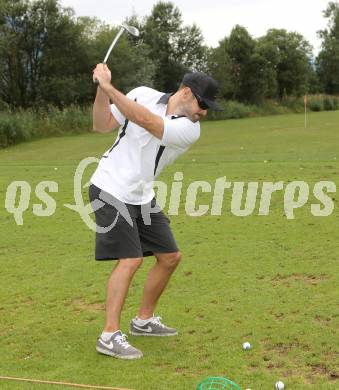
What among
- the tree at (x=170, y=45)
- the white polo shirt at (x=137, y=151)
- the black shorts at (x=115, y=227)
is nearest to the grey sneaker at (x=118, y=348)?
the black shorts at (x=115, y=227)

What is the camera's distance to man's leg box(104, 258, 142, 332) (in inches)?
201

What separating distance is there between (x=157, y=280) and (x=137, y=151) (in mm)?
1232

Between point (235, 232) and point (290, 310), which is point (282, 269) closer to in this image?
Result: point (290, 310)

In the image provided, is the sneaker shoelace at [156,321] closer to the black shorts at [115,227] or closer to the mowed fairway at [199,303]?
the mowed fairway at [199,303]

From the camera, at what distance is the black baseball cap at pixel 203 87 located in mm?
4977

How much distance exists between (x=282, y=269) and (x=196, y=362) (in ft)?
9.11

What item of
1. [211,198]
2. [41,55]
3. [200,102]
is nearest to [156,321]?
[200,102]

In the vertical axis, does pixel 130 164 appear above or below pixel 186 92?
below

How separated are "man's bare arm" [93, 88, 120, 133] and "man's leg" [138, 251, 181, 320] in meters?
1.18

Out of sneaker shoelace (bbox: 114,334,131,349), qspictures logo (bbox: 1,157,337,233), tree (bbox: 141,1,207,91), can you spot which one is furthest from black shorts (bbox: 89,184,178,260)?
tree (bbox: 141,1,207,91)

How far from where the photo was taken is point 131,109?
4672 millimetres

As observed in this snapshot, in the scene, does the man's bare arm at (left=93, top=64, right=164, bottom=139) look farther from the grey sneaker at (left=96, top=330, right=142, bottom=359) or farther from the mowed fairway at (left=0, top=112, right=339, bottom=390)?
the mowed fairway at (left=0, top=112, right=339, bottom=390)

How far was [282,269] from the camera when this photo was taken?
7.38 meters

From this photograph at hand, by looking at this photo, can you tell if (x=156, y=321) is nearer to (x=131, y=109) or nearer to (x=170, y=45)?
(x=131, y=109)
